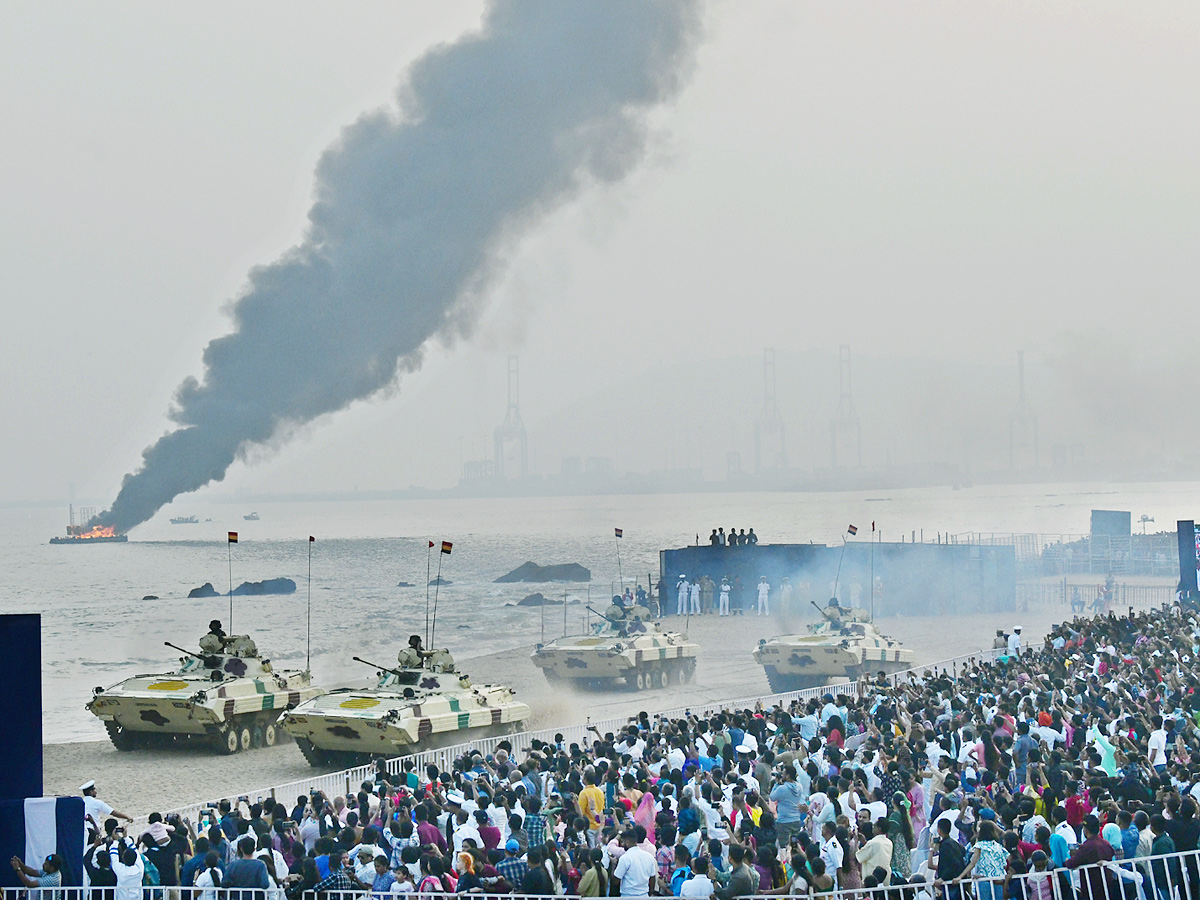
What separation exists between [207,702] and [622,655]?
11.3 metres

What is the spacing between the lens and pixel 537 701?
33.2 meters

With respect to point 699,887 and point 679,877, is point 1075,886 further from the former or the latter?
point 679,877

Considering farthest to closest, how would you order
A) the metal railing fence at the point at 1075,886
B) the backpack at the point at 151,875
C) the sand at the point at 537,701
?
the sand at the point at 537,701 → the backpack at the point at 151,875 → the metal railing fence at the point at 1075,886

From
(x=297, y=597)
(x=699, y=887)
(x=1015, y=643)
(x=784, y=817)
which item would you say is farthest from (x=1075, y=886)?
(x=297, y=597)

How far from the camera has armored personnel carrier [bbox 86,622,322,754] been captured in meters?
24.4

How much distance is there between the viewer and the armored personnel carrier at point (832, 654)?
101 ft

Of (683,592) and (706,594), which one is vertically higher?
(683,592)

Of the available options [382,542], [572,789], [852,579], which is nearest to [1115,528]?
[852,579]

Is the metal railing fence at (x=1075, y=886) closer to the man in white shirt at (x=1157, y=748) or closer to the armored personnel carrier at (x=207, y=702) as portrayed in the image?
the man in white shirt at (x=1157, y=748)

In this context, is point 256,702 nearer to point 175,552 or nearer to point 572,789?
point 572,789

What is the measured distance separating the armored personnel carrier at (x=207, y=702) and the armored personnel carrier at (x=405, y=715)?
8.32 feet

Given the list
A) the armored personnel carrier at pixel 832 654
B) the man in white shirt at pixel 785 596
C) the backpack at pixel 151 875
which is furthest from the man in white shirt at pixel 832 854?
the man in white shirt at pixel 785 596

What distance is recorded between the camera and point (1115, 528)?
7225cm

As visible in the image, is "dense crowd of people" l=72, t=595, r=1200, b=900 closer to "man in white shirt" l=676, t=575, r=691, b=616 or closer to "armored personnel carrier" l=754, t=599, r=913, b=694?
"armored personnel carrier" l=754, t=599, r=913, b=694
